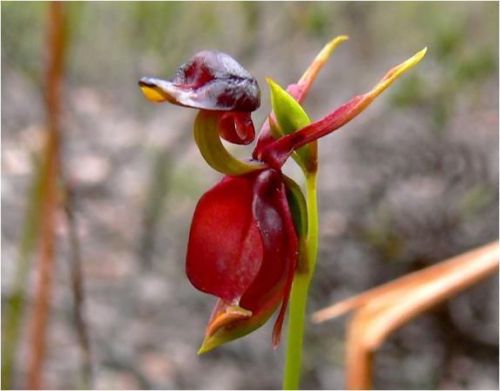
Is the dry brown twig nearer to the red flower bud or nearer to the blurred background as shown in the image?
the red flower bud

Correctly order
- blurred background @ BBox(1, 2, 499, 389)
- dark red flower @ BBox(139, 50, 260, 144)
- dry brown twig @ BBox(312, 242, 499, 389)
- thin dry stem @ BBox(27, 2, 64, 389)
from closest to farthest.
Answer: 1. dark red flower @ BBox(139, 50, 260, 144)
2. dry brown twig @ BBox(312, 242, 499, 389)
3. thin dry stem @ BBox(27, 2, 64, 389)
4. blurred background @ BBox(1, 2, 499, 389)

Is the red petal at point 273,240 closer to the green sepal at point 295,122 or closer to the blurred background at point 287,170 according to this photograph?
the green sepal at point 295,122

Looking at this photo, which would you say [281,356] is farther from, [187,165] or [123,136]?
[123,136]

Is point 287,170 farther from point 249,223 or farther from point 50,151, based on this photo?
point 249,223

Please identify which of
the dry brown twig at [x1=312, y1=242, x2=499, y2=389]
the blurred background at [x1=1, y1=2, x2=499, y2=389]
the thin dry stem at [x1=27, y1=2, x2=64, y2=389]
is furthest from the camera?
the blurred background at [x1=1, y1=2, x2=499, y2=389]

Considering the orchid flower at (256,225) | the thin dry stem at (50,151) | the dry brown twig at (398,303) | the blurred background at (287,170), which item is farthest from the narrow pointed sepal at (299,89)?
the blurred background at (287,170)

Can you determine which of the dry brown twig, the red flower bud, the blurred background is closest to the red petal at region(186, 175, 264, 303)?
the red flower bud

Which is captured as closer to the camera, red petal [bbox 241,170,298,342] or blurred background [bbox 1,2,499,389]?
red petal [bbox 241,170,298,342]
